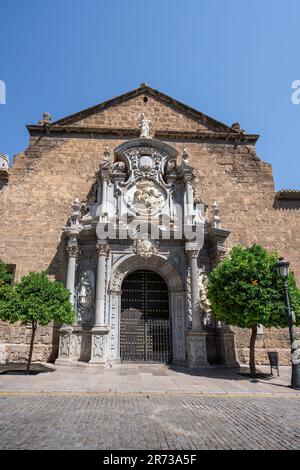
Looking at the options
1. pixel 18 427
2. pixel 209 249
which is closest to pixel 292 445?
pixel 18 427

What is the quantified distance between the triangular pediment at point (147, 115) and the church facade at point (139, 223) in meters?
0.06

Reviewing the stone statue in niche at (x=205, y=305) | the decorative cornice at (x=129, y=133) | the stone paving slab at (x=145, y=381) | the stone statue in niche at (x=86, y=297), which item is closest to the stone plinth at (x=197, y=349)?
the stone paving slab at (x=145, y=381)

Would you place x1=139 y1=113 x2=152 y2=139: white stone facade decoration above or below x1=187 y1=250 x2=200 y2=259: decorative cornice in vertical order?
above

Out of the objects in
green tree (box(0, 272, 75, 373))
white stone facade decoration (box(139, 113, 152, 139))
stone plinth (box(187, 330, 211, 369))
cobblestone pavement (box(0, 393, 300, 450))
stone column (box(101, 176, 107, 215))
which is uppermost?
white stone facade decoration (box(139, 113, 152, 139))

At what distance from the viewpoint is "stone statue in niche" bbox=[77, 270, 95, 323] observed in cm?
1238

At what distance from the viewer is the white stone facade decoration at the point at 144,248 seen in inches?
513

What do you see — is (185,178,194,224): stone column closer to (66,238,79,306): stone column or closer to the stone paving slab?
(66,238,79,306): stone column

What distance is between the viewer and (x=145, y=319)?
514 inches

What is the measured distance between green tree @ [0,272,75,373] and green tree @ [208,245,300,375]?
17.0 ft

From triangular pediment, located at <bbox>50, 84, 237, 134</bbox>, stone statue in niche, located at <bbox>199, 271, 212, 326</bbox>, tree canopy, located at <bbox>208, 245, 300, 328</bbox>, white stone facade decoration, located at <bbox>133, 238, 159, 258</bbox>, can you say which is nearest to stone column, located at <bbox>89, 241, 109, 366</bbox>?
white stone facade decoration, located at <bbox>133, 238, 159, 258</bbox>

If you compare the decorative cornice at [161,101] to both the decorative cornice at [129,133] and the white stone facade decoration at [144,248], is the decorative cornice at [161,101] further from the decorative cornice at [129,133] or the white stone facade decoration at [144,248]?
the white stone facade decoration at [144,248]

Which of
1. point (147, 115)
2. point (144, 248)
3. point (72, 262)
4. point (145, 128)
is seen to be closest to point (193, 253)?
point (144, 248)

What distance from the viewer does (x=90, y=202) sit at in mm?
14844

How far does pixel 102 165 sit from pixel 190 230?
5.00 metres
